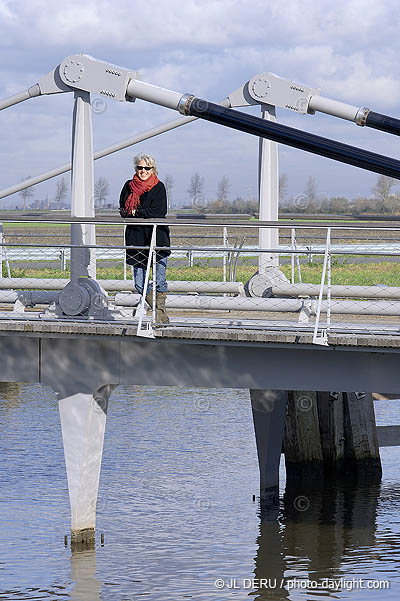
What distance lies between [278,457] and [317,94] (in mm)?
4846

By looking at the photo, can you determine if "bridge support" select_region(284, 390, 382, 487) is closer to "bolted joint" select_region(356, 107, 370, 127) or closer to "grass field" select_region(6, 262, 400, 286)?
"bolted joint" select_region(356, 107, 370, 127)

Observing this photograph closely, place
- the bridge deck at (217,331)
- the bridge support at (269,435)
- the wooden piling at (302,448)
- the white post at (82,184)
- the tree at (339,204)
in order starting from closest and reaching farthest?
the bridge deck at (217,331) < the white post at (82,184) < the bridge support at (269,435) < the wooden piling at (302,448) < the tree at (339,204)

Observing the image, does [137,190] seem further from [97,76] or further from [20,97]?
[20,97]

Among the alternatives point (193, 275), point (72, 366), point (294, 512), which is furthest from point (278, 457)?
point (193, 275)

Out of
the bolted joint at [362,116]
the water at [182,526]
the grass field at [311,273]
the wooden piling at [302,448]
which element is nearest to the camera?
→ the bolted joint at [362,116]

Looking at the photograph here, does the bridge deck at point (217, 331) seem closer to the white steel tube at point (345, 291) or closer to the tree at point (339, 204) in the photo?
the white steel tube at point (345, 291)

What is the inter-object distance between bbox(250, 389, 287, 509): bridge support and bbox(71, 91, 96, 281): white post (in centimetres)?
336

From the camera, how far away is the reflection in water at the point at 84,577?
10312mm

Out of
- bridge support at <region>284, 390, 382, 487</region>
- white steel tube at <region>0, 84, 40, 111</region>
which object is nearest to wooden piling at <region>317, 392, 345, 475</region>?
bridge support at <region>284, 390, 382, 487</region>

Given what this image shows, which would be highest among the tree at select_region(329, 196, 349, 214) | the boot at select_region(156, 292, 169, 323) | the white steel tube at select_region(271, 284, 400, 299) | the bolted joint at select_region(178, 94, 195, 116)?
the tree at select_region(329, 196, 349, 214)

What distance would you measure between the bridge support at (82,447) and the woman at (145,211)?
1.24m

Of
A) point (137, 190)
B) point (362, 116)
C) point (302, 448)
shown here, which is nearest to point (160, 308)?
point (137, 190)

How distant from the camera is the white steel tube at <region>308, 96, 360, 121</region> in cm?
1114

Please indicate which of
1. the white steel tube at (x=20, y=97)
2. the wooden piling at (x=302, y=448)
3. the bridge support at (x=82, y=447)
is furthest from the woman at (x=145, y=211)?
the wooden piling at (x=302, y=448)
